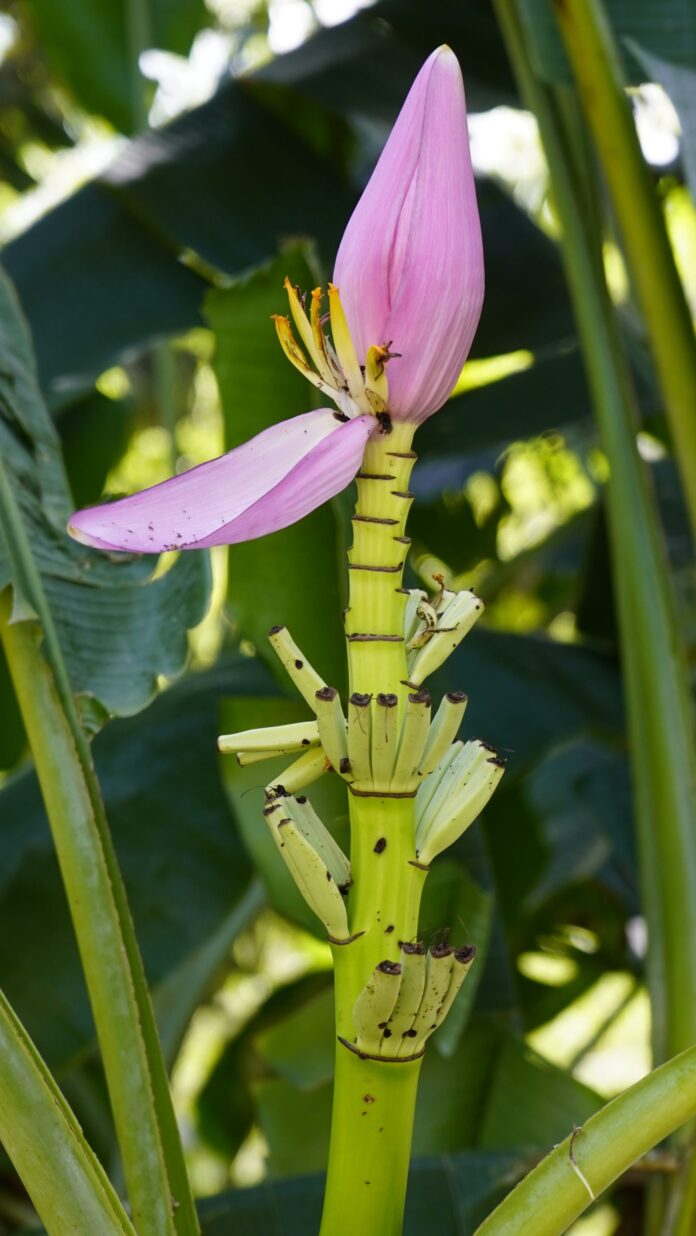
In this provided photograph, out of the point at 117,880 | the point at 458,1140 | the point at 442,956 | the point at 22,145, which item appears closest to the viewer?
the point at 442,956

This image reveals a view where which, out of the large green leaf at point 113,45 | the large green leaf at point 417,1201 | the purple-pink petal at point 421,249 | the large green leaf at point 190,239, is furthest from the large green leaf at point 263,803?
the large green leaf at point 113,45

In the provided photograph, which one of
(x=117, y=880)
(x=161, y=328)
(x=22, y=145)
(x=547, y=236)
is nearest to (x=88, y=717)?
(x=117, y=880)

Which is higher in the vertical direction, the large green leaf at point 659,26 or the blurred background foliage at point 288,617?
the large green leaf at point 659,26

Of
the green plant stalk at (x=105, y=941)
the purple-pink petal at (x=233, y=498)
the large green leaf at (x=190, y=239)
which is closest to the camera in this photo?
the purple-pink petal at (x=233, y=498)

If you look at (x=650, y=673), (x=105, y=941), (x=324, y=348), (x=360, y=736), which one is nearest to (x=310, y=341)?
(x=324, y=348)

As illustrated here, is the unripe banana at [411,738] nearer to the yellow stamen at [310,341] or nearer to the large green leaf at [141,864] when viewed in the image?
the yellow stamen at [310,341]

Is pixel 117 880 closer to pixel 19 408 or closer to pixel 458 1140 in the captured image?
pixel 19 408

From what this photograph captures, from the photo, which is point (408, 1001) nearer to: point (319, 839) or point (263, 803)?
point (319, 839)

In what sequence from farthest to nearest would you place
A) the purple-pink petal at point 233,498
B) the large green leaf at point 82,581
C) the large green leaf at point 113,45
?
the large green leaf at point 113,45
the large green leaf at point 82,581
the purple-pink petal at point 233,498
